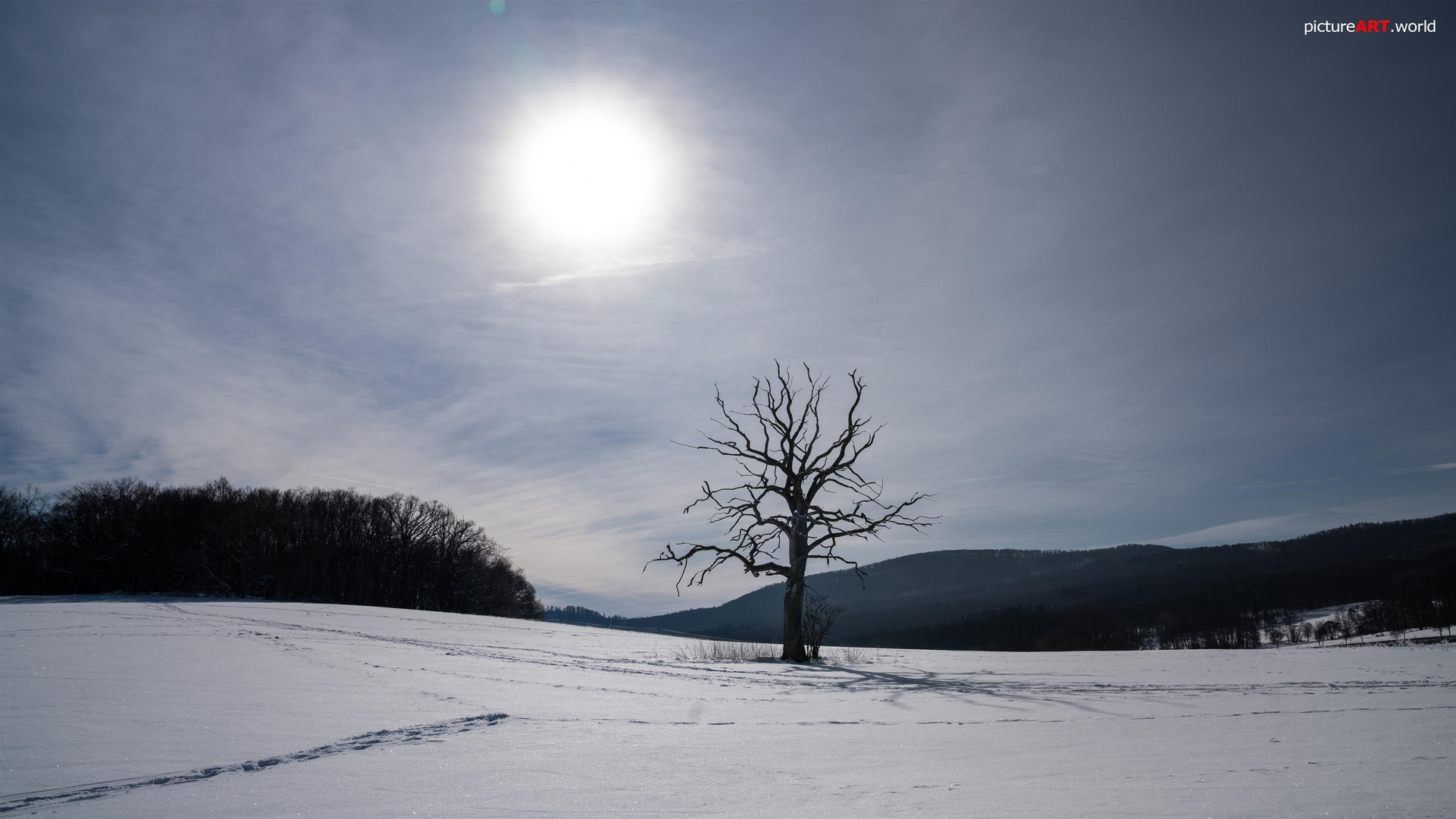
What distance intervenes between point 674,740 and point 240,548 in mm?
75299

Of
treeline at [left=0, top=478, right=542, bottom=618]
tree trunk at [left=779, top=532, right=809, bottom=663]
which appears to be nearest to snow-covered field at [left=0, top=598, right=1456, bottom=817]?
tree trunk at [left=779, top=532, right=809, bottom=663]

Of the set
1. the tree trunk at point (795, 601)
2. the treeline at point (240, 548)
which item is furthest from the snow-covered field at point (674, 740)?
the treeline at point (240, 548)

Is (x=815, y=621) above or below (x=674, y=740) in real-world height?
below

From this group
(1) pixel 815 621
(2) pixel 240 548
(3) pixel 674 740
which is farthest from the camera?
(2) pixel 240 548

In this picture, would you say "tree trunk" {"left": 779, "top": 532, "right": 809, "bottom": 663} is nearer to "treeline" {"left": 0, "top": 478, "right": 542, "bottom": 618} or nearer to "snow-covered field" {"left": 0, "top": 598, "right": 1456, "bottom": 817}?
"snow-covered field" {"left": 0, "top": 598, "right": 1456, "bottom": 817}

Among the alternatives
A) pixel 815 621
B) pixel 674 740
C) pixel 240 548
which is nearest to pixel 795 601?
pixel 815 621

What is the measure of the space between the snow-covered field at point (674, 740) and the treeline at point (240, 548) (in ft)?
215

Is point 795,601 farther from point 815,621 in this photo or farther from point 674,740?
point 674,740

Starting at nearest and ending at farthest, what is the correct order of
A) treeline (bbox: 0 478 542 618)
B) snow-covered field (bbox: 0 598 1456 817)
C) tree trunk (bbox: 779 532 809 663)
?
snow-covered field (bbox: 0 598 1456 817), tree trunk (bbox: 779 532 809 663), treeline (bbox: 0 478 542 618)

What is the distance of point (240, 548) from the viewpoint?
63.7 meters

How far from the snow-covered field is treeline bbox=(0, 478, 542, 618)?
215 ft

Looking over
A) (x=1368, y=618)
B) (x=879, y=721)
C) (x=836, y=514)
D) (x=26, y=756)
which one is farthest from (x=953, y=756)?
(x=1368, y=618)

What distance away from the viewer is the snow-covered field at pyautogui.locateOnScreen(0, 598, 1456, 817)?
316 cm

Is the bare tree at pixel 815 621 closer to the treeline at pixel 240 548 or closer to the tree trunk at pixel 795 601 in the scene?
the tree trunk at pixel 795 601
